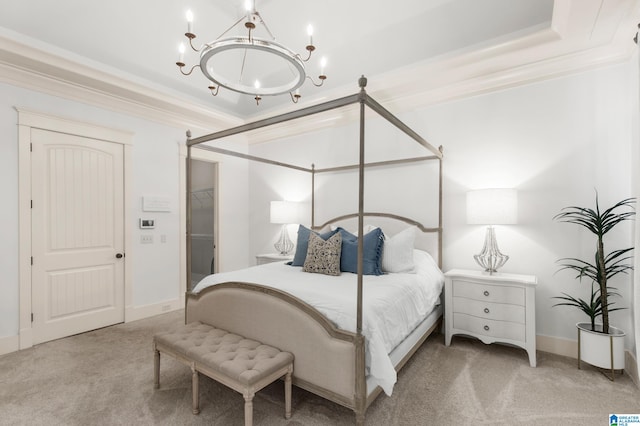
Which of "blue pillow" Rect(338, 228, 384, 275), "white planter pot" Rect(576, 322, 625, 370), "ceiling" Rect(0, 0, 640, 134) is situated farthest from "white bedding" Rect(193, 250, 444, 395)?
"ceiling" Rect(0, 0, 640, 134)

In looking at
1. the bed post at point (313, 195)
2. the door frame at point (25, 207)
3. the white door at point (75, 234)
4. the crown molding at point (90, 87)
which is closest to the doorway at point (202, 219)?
the crown molding at point (90, 87)

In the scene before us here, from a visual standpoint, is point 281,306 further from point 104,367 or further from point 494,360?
point 494,360

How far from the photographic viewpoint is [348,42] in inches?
134

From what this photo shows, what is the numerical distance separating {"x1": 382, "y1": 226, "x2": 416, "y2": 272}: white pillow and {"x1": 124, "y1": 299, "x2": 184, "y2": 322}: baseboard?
114 inches

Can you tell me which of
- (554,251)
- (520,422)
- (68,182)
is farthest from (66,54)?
(554,251)

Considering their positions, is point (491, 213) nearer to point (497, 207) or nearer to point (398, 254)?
point (497, 207)

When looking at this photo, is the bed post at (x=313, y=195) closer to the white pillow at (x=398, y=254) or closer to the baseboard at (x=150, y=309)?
the white pillow at (x=398, y=254)

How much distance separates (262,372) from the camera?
1709 mm

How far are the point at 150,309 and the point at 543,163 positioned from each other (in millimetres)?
4598

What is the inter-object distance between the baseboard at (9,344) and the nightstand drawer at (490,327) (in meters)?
4.06

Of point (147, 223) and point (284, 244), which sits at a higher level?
point (147, 223)

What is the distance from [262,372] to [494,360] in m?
2.08

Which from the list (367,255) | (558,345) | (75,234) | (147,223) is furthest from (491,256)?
(75,234)

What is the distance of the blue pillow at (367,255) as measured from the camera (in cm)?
283
